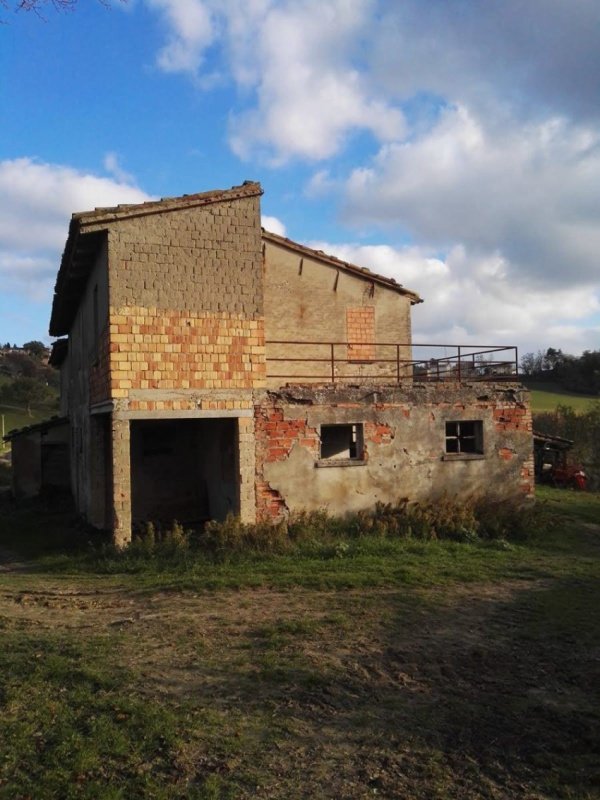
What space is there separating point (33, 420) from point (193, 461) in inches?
1570

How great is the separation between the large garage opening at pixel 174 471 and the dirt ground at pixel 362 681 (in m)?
5.81

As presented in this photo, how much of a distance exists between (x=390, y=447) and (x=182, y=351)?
4.91m

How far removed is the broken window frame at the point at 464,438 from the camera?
15.0 m

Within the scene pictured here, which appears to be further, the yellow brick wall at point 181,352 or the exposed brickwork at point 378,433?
the exposed brickwork at point 378,433

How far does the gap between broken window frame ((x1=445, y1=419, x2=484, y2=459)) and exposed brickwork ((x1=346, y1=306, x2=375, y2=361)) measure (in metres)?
3.40

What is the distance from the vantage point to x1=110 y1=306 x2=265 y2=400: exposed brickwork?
1198 centimetres

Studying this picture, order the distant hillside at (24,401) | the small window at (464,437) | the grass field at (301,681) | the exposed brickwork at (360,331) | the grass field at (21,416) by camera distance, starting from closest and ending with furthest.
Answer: the grass field at (301,681), the small window at (464,437), the exposed brickwork at (360,331), the grass field at (21,416), the distant hillside at (24,401)

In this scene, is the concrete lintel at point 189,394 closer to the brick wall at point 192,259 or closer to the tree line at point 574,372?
the brick wall at point 192,259

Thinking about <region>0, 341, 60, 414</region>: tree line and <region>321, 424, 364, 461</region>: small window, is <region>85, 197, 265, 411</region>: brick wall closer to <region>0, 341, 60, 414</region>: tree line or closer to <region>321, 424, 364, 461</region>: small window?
<region>321, 424, 364, 461</region>: small window

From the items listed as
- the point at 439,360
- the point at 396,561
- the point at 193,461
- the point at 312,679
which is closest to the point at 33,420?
the point at 193,461

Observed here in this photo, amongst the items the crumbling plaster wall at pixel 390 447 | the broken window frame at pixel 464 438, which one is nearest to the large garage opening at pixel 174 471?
the crumbling plaster wall at pixel 390 447

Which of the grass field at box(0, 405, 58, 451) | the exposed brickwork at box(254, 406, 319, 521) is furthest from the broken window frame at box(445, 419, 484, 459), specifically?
the grass field at box(0, 405, 58, 451)

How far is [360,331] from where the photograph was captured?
17.6 metres

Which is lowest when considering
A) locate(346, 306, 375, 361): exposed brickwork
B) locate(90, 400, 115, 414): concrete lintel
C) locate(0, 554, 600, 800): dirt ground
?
locate(0, 554, 600, 800): dirt ground
